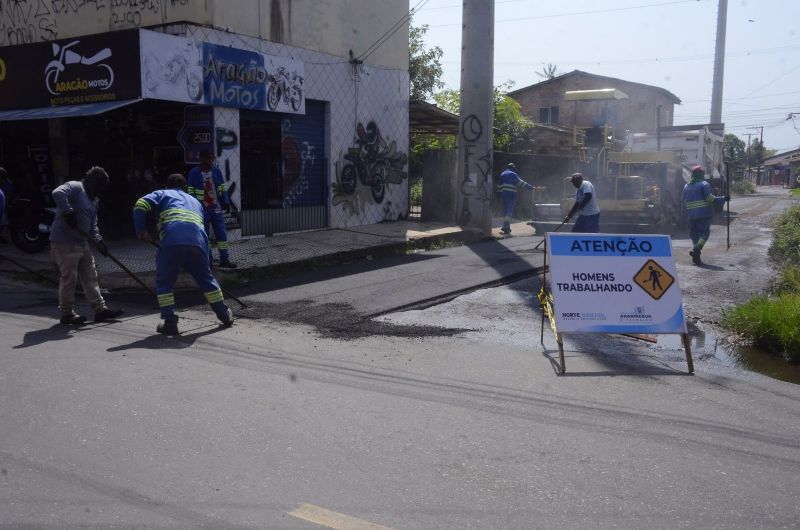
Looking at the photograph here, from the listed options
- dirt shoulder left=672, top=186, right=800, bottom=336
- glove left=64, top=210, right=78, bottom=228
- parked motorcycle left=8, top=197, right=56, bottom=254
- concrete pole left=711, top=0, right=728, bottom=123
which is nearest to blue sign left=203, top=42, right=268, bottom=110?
parked motorcycle left=8, top=197, right=56, bottom=254

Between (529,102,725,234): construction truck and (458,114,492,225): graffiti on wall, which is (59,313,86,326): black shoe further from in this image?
(529,102,725,234): construction truck

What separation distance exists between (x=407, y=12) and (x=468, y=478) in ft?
53.8

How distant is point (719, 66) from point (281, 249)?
27.8 metres

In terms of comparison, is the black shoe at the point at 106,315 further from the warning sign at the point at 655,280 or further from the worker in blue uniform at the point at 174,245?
the warning sign at the point at 655,280

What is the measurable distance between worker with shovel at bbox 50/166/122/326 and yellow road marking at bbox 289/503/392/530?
5417mm

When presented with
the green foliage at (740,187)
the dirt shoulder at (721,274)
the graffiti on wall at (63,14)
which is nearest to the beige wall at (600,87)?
the green foliage at (740,187)

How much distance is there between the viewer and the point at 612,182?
19.1m

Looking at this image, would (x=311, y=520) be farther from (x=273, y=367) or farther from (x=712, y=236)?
(x=712, y=236)

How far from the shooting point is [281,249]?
13555mm

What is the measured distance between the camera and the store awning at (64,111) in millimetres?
12180

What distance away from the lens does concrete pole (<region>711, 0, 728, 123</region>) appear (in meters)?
34.0

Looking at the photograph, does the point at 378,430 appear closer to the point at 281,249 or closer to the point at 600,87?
the point at 281,249

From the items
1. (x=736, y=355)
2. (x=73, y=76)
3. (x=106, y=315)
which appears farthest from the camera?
(x=73, y=76)

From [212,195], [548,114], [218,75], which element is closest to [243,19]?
[218,75]
